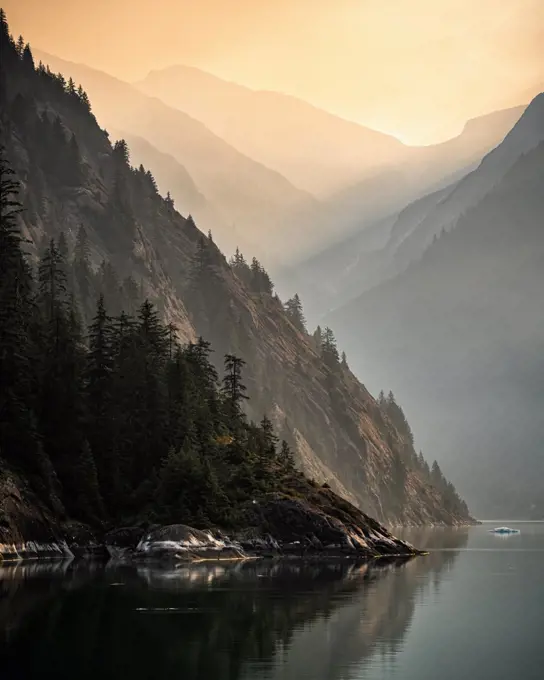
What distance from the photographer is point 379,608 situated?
68.9m

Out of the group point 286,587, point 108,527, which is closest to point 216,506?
point 108,527

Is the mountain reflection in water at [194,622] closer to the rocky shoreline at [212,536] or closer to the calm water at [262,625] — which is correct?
the calm water at [262,625]

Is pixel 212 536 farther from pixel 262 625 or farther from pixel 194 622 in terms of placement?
pixel 262 625

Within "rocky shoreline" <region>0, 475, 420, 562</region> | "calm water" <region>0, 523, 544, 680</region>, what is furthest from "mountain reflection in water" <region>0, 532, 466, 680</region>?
"rocky shoreline" <region>0, 475, 420, 562</region>

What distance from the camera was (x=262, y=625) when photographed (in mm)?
59031

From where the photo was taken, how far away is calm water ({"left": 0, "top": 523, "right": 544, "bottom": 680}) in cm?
4562

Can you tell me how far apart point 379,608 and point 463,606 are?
28.5ft

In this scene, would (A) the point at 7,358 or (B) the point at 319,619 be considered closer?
(B) the point at 319,619

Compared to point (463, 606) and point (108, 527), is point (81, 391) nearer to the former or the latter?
point (108, 527)

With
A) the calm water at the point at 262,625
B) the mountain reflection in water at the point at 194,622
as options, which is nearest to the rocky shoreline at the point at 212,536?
the mountain reflection in water at the point at 194,622

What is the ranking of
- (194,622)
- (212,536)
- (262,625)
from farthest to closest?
(212,536)
(194,622)
(262,625)

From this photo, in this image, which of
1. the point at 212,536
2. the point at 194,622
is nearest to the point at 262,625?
the point at 194,622

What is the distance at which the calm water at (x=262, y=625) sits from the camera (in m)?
45.6

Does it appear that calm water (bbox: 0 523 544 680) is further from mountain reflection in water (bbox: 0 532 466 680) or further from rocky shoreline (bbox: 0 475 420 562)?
rocky shoreline (bbox: 0 475 420 562)
